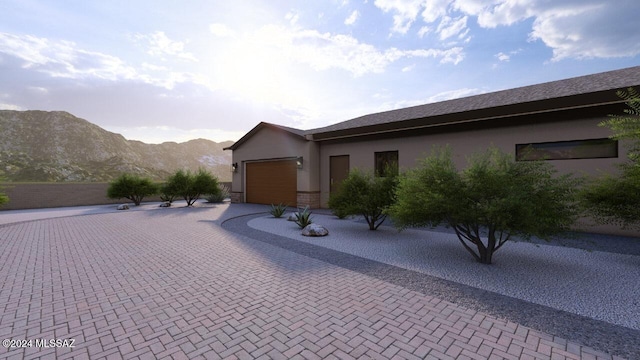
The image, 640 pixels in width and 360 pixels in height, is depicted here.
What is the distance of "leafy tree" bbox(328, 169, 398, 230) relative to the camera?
7805mm

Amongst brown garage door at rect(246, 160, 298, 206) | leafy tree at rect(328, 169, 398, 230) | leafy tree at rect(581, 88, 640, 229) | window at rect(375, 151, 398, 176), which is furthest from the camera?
brown garage door at rect(246, 160, 298, 206)

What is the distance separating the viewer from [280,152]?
15.5 metres

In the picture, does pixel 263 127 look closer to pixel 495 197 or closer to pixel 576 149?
pixel 495 197

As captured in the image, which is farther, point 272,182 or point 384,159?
point 272,182

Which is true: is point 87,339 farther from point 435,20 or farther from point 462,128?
point 435,20

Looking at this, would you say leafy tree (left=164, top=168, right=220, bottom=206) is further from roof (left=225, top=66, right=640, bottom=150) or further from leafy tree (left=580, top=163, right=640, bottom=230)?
leafy tree (left=580, top=163, right=640, bottom=230)

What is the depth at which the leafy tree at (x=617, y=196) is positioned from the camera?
498 cm

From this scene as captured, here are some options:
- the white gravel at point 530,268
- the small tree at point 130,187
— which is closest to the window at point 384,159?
the white gravel at point 530,268

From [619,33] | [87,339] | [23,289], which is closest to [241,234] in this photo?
[23,289]

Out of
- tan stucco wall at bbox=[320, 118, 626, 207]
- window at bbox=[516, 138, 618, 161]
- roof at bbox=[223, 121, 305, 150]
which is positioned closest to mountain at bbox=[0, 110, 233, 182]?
roof at bbox=[223, 121, 305, 150]

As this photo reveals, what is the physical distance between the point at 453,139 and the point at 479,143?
0.91 m

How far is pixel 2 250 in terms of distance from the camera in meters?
6.14

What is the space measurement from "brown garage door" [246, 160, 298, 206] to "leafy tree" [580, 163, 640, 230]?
462 inches

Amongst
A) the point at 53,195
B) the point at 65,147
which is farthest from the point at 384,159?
the point at 65,147
